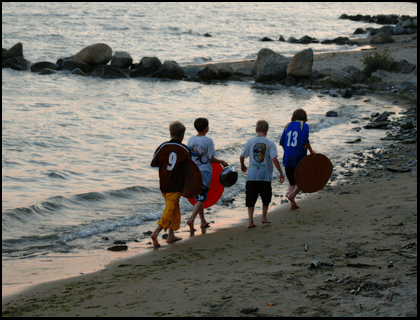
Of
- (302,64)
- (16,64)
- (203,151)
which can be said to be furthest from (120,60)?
(203,151)

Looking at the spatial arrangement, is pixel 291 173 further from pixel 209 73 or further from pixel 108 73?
pixel 108 73

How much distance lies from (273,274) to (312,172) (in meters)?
3.35

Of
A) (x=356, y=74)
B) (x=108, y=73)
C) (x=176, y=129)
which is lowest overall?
(x=176, y=129)

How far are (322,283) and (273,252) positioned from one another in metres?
1.25

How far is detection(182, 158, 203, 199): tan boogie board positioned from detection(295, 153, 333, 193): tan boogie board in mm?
1854

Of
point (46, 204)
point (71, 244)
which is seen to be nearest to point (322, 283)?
point (71, 244)

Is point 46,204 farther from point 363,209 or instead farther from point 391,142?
Answer: point 391,142

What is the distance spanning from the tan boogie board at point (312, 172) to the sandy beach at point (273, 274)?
0.54m

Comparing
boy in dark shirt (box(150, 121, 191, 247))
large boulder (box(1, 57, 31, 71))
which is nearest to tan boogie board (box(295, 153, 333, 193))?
boy in dark shirt (box(150, 121, 191, 247))

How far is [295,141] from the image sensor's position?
7.18m

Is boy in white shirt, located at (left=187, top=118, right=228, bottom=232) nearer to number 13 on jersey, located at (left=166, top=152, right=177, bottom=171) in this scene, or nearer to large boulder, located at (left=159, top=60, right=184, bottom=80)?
number 13 on jersey, located at (left=166, top=152, right=177, bottom=171)

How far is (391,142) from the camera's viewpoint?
473 inches

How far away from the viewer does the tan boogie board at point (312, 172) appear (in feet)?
23.5

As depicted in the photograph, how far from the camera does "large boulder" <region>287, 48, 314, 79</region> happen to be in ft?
80.6
